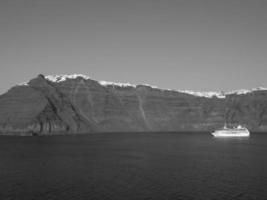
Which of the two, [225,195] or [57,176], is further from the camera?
[57,176]

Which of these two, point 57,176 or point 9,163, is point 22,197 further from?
point 9,163

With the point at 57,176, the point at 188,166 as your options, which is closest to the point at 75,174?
the point at 57,176

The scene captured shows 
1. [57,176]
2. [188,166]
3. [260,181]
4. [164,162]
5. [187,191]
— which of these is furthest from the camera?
[164,162]

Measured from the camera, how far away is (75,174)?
72.3m

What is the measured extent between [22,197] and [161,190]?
21.4 metres

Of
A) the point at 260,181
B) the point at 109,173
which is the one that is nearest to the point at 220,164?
the point at 260,181

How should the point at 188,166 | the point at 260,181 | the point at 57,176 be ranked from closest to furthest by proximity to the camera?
1. the point at 260,181
2. the point at 57,176
3. the point at 188,166

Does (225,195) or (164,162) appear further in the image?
(164,162)

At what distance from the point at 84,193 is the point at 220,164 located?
142 ft

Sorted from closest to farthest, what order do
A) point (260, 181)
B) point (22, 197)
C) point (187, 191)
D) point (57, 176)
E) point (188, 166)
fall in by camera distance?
point (22, 197), point (187, 191), point (260, 181), point (57, 176), point (188, 166)

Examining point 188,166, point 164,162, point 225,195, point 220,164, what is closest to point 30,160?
point 164,162

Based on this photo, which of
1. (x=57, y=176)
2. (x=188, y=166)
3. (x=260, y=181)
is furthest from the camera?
(x=188, y=166)

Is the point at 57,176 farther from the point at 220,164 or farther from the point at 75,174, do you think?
the point at 220,164

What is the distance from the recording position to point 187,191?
56750 millimetres
